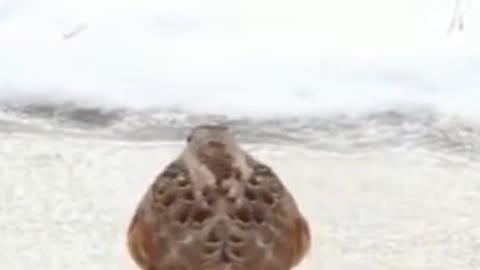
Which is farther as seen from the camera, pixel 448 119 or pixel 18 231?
pixel 448 119

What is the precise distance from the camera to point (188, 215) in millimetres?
5996

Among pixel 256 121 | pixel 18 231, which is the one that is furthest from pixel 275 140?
pixel 18 231

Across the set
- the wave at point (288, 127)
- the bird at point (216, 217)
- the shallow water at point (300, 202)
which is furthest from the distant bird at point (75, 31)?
the bird at point (216, 217)

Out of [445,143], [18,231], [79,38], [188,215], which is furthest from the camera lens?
[79,38]

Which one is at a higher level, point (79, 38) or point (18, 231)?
point (79, 38)

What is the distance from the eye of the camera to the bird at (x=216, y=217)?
5805 millimetres

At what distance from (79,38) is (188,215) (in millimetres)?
2583

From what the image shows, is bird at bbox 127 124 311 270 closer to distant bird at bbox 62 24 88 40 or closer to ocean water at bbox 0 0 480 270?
ocean water at bbox 0 0 480 270

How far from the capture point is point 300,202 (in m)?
7.04

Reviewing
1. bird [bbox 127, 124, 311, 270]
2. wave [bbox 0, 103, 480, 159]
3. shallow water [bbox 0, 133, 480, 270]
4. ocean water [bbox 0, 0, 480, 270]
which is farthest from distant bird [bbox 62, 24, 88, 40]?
bird [bbox 127, 124, 311, 270]

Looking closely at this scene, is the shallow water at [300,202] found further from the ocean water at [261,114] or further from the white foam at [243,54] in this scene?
the white foam at [243,54]

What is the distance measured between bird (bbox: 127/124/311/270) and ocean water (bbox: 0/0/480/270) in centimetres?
38

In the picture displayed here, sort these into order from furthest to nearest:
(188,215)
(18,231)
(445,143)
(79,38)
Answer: (79,38)
(445,143)
(18,231)
(188,215)

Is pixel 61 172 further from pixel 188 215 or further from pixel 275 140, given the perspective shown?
pixel 188 215
